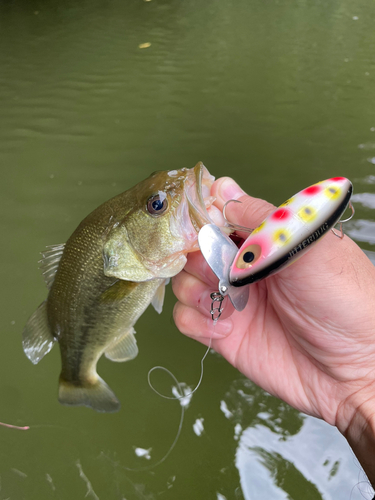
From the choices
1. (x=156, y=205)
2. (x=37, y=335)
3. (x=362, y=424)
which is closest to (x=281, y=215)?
(x=156, y=205)

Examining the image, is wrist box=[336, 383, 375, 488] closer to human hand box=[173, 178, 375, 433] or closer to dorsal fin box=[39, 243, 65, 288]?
human hand box=[173, 178, 375, 433]

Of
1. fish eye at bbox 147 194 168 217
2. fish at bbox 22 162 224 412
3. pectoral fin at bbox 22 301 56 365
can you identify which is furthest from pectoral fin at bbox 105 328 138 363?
fish eye at bbox 147 194 168 217

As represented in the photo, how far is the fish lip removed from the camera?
1126 millimetres

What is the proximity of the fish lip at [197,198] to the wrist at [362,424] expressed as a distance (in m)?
0.90

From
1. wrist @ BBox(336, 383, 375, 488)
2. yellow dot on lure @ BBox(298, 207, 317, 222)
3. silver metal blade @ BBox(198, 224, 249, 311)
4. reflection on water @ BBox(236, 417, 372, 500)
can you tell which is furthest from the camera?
reflection on water @ BBox(236, 417, 372, 500)

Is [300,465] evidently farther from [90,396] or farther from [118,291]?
[118,291]

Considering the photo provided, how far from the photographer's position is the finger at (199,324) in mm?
1515

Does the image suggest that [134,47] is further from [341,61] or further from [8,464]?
[8,464]

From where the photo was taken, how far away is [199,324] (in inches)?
61.2

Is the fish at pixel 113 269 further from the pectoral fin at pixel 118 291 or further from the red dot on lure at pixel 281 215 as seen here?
the red dot on lure at pixel 281 215

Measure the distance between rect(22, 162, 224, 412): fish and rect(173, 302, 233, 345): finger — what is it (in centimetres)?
21

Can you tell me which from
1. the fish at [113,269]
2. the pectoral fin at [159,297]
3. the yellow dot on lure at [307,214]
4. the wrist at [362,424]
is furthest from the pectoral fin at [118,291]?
the wrist at [362,424]

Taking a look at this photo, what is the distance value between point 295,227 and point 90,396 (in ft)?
4.11

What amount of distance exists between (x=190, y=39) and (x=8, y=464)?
6.66 meters
